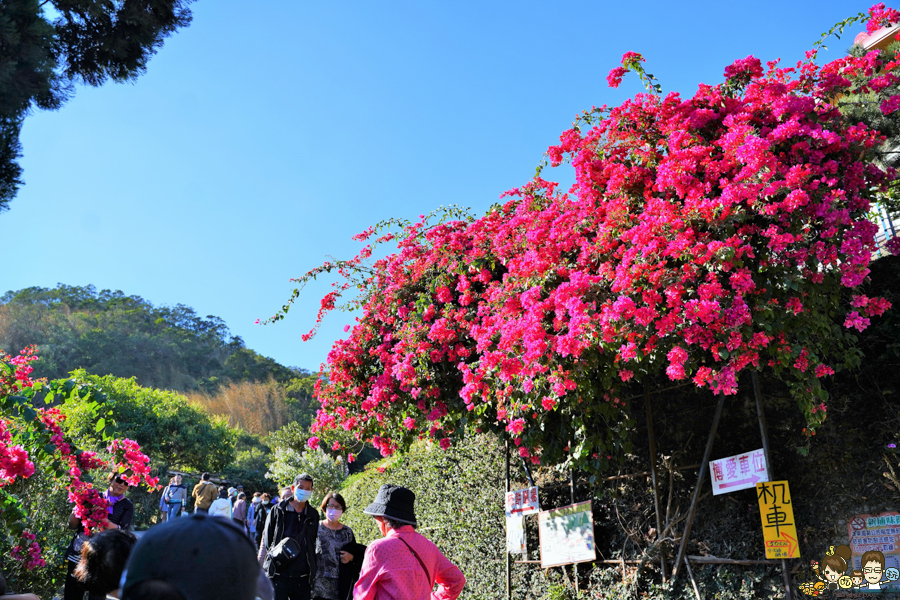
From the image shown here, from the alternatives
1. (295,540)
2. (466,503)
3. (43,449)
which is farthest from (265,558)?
(466,503)

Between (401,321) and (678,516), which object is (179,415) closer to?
(401,321)

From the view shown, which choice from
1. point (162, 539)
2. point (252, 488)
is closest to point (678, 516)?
point (162, 539)

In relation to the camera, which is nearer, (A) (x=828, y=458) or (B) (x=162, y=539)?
(B) (x=162, y=539)

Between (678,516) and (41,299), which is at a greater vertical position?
(41,299)

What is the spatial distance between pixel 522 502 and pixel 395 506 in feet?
12.1

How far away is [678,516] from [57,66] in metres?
7.21

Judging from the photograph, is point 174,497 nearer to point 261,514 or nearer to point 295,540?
point 261,514

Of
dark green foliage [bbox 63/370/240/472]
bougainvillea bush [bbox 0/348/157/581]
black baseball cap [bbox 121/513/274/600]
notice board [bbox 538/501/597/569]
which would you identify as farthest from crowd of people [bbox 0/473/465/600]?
dark green foliage [bbox 63/370/240/472]

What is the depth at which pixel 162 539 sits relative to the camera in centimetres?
110

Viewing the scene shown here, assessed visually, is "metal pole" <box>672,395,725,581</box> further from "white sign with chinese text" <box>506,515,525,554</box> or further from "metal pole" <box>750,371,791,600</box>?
"white sign with chinese text" <box>506,515,525,554</box>

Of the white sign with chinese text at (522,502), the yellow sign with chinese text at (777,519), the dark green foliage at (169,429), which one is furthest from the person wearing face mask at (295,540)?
the dark green foliage at (169,429)

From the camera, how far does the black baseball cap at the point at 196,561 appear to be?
1.08m

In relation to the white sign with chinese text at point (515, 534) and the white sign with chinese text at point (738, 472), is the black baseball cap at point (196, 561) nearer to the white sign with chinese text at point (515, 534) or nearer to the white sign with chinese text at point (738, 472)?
the white sign with chinese text at point (738, 472)

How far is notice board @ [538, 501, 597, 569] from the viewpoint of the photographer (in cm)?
606
